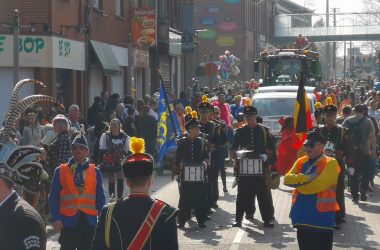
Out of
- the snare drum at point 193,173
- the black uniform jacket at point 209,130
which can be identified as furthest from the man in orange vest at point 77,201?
the black uniform jacket at point 209,130

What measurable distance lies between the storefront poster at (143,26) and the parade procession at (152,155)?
5 centimetres

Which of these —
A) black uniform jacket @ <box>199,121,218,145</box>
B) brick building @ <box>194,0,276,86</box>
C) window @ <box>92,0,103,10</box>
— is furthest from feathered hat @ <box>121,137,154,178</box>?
brick building @ <box>194,0,276,86</box>

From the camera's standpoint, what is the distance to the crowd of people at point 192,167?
664 cm

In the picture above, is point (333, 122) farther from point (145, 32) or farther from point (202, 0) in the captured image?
point (202, 0)

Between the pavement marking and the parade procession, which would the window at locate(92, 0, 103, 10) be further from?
the pavement marking

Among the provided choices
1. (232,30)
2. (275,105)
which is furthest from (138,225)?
(232,30)

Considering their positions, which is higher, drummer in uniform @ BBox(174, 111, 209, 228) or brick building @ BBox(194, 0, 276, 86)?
brick building @ BBox(194, 0, 276, 86)

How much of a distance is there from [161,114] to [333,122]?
5522 millimetres

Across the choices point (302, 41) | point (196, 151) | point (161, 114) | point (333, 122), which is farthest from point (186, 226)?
point (302, 41)

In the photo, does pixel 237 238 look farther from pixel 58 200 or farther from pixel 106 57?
pixel 106 57

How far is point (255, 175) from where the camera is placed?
584 inches

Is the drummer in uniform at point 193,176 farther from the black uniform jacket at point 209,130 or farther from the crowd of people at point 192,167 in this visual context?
the black uniform jacket at point 209,130

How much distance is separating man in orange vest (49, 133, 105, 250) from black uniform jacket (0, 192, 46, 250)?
4802 millimetres

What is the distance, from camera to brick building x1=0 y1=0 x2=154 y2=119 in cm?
2494
